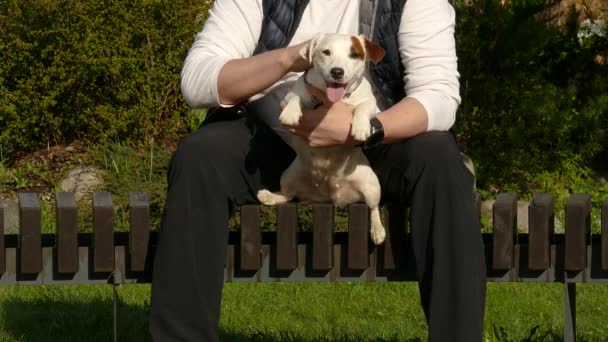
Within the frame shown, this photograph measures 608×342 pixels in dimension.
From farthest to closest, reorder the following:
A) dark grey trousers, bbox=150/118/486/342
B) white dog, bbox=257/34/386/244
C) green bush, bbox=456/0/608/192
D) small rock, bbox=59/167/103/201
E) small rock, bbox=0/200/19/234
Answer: green bush, bbox=456/0/608/192
small rock, bbox=59/167/103/201
small rock, bbox=0/200/19/234
white dog, bbox=257/34/386/244
dark grey trousers, bbox=150/118/486/342

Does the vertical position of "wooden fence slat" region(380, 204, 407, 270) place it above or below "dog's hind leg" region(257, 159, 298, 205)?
below

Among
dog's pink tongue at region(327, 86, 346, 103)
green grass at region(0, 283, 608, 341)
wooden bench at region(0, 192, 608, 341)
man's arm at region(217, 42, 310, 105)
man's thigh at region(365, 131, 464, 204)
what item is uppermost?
man's arm at region(217, 42, 310, 105)

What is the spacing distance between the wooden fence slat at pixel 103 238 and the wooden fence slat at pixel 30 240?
0.60ft

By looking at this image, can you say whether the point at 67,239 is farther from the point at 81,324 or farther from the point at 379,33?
the point at 81,324

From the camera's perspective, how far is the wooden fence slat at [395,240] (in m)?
4.12

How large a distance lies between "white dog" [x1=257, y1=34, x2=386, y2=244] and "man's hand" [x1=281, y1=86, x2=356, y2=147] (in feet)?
0.11

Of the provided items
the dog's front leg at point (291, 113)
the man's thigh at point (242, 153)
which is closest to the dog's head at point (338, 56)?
the dog's front leg at point (291, 113)

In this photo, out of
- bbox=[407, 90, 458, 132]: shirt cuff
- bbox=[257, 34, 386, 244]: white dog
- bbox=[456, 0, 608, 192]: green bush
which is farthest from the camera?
bbox=[456, 0, 608, 192]: green bush

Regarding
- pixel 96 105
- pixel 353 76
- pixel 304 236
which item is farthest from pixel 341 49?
pixel 96 105

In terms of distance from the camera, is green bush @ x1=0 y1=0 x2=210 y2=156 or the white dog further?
green bush @ x1=0 y1=0 x2=210 y2=156

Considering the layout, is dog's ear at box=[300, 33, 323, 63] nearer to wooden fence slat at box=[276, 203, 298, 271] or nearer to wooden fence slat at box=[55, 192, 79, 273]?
wooden fence slat at box=[276, 203, 298, 271]

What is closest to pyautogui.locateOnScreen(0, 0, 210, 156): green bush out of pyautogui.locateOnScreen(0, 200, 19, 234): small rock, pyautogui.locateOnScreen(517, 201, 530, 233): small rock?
pyautogui.locateOnScreen(0, 200, 19, 234): small rock

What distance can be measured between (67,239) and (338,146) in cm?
93

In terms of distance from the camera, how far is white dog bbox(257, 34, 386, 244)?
395cm
